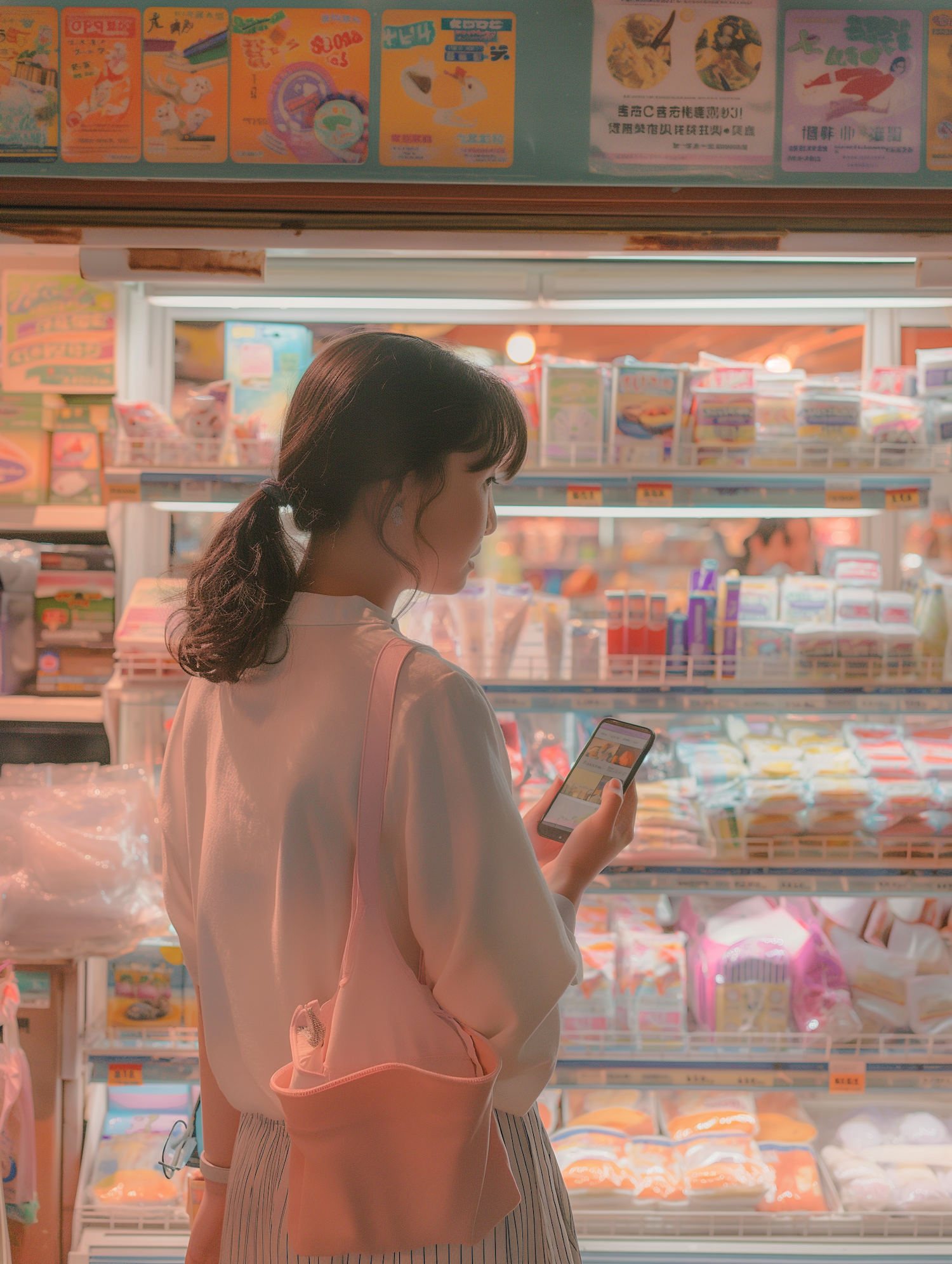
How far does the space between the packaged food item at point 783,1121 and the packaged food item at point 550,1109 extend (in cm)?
49

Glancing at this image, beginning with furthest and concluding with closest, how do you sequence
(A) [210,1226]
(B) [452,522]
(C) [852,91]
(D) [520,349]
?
(D) [520,349]
(C) [852,91]
(A) [210,1226]
(B) [452,522]

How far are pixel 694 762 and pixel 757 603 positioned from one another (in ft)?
1.37

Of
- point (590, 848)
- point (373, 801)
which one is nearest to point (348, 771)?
point (373, 801)

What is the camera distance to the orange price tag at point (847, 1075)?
1.99m

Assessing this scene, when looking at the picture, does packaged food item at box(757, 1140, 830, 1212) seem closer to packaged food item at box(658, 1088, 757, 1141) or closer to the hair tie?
packaged food item at box(658, 1088, 757, 1141)

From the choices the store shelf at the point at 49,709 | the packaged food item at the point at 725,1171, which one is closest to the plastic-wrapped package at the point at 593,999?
the packaged food item at the point at 725,1171

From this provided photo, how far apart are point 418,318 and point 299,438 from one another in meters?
1.52

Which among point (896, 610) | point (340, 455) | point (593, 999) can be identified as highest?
point (340, 455)

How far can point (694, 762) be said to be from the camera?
7.51 ft

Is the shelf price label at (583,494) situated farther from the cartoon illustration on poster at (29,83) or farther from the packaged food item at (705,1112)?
the packaged food item at (705,1112)

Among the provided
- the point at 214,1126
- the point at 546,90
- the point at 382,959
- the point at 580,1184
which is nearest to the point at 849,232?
the point at 546,90

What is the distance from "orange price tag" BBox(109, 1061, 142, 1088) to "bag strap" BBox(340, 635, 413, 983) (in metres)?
1.55

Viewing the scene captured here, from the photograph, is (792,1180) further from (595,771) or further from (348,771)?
(348,771)

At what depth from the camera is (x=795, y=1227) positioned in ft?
6.80
